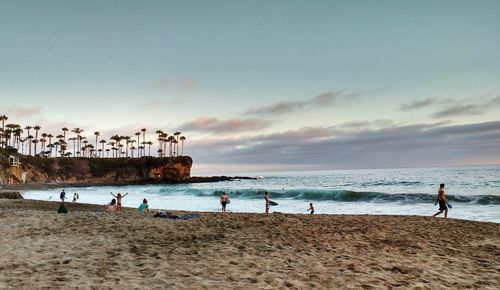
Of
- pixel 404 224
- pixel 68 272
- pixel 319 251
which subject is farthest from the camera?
pixel 404 224

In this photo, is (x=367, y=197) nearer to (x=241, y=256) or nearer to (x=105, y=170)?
(x=241, y=256)

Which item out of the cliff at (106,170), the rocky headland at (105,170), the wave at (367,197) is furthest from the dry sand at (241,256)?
the cliff at (106,170)

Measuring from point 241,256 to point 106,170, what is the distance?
124943 mm

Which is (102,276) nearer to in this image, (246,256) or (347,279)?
(246,256)

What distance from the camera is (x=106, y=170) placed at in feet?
406

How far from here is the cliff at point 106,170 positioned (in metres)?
109

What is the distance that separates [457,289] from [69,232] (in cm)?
1173

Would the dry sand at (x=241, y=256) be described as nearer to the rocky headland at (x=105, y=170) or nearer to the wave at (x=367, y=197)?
the wave at (x=367, y=197)

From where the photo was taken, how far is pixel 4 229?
12891 millimetres

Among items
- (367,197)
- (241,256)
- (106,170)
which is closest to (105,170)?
(106,170)

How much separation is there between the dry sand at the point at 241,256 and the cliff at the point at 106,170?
108702 mm

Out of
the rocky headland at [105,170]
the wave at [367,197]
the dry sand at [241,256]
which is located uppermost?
the rocky headland at [105,170]

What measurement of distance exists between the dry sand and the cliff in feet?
357

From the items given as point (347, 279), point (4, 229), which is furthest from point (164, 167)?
point (347, 279)
